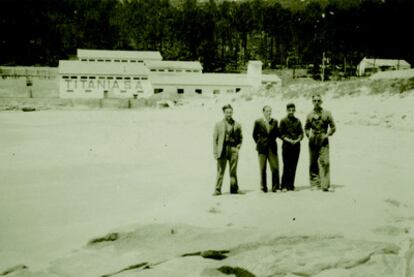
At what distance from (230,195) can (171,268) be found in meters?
4.19

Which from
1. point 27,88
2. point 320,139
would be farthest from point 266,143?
point 27,88

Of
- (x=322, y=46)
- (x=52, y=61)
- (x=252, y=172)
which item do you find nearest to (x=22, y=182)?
(x=252, y=172)

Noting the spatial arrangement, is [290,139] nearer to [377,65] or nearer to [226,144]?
[226,144]

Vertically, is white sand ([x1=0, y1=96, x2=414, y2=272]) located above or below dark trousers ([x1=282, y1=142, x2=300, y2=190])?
below

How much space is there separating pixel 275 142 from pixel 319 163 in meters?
0.95

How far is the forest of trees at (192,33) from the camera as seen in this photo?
236 feet

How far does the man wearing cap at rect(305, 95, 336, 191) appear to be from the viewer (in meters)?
10.2

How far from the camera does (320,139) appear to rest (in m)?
10.3

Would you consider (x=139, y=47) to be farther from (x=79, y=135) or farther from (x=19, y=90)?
(x=79, y=135)

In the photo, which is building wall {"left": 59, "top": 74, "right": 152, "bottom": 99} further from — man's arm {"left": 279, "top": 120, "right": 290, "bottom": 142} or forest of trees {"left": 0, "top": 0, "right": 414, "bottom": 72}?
man's arm {"left": 279, "top": 120, "right": 290, "bottom": 142}

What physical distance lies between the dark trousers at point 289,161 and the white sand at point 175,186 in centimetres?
33

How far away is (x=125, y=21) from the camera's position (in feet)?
308

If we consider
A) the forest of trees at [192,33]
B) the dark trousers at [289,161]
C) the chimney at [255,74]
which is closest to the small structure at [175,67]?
the forest of trees at [192,33]

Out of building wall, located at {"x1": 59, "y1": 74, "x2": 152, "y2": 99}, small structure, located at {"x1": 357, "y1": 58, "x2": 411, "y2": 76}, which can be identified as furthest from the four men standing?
small structure, located at {"x1": 357, "y1": 58, "x2": 411, "y2": 76}
